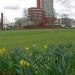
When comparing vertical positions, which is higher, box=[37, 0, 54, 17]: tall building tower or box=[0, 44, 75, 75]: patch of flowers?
→ box=[37, 0, 54, 17]: tall building tower

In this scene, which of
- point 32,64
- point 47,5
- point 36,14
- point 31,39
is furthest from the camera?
point 36,14

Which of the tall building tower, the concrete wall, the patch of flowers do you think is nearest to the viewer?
the patch of flowers

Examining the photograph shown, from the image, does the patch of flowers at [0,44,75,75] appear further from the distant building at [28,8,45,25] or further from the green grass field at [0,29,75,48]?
the distant building at [28,8,45,25]

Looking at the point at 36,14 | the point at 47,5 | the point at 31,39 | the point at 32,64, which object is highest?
the point at 47,5

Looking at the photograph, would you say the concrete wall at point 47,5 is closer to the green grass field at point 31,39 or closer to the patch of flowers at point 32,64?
the green grass field at point 31,39

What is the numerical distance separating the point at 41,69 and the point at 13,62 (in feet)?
3.30

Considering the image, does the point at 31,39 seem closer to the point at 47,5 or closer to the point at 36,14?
the point at 47,5

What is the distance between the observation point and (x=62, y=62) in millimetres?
4957

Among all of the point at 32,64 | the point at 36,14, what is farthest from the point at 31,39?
the point at 36,14

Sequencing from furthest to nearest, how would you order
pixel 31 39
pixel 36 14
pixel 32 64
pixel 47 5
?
pixel 36 14 < pixel 47 5 < pixel 31 39 < pixel 32 64

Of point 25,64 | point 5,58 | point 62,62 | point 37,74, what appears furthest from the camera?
point 5,58

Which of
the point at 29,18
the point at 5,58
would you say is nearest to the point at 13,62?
the point at 5,58

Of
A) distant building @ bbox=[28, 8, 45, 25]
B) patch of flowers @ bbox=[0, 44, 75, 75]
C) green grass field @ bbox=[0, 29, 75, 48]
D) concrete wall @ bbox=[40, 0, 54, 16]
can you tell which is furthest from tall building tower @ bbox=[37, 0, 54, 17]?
patch of flowers @ bbox=[0, 44, 75, 75]

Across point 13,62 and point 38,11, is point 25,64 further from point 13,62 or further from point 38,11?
point 38,11
